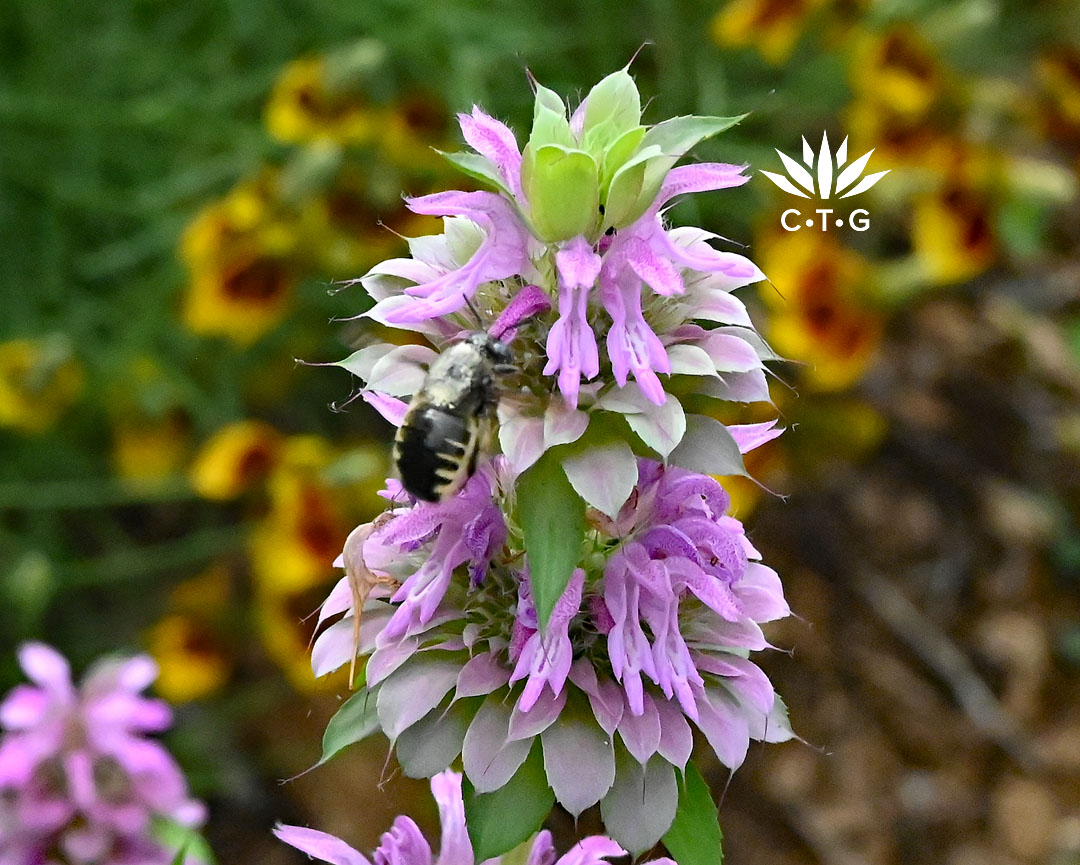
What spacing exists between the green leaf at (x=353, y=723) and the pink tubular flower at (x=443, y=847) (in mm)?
70

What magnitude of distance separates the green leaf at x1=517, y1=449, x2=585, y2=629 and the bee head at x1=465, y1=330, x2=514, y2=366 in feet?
0.29

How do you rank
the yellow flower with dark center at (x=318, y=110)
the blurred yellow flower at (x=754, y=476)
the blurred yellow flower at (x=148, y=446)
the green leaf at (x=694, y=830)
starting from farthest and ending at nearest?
1. the blurred yellow flower at (x=148, y=446)
2. the yellow flower with dark center at (x=318, y=110)
3. the blurred yellow flower at (x=754, y=476)
4. the green leaf at (x=694, y=830)

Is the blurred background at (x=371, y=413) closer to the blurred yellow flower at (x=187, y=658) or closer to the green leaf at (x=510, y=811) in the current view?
the blurred yellow flower at (x=187, y=658)

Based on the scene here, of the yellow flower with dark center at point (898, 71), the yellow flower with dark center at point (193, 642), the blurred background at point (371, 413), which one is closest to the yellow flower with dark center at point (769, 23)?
the blurred background at point (371, 413)

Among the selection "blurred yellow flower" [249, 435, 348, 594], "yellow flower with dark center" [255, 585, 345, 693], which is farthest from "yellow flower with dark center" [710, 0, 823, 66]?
"yellow flower with dark center" [255, 585, 345, 693]

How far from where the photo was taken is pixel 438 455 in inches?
27.8

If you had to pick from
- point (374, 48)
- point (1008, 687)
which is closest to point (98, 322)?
point (374, 48)

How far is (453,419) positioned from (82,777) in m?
0.80

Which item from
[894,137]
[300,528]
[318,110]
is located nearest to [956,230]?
[894,137]

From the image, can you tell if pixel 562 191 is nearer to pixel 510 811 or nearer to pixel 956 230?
pixel 510 811

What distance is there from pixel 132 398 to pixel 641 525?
176 centimetres

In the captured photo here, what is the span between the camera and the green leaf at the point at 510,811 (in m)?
0.68

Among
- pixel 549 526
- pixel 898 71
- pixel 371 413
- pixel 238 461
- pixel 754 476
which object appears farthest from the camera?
pixel 371 413

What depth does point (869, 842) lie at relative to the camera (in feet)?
7.54
